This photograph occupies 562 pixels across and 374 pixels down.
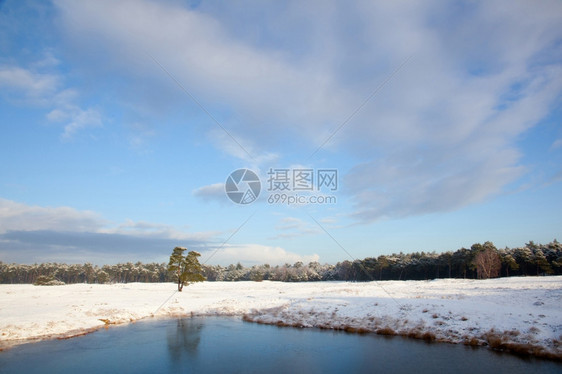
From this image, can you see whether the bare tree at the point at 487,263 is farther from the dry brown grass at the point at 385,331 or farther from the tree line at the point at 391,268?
the dry brown grass at the point at 385,331

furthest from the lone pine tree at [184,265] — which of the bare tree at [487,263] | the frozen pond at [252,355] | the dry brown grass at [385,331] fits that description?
the bare tree at [487,263]

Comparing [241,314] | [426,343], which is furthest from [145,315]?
[426,343]

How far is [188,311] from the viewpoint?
3825 cm

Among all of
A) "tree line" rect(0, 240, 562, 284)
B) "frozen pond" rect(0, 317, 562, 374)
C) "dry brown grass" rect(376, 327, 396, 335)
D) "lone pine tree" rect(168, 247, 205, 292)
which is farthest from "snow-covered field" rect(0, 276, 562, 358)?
"tree line" rect(0, 240, 562, 284)

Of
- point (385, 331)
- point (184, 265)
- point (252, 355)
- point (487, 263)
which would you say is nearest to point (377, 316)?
point (385, 331)

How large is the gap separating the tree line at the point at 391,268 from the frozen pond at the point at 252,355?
50.1 m

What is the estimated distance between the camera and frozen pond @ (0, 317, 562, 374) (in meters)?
17.0

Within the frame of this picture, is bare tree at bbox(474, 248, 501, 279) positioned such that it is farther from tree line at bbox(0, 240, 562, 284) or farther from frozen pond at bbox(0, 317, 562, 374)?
frozen pond at bbox(0, 317, 562, 374)

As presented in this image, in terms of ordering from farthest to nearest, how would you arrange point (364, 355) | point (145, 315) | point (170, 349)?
point (145, 315), point (170, 349), point (364, 355)

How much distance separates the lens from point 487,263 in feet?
231

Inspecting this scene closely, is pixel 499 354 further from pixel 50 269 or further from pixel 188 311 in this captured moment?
pixel 50 269

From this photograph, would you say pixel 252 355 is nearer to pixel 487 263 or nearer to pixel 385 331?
pixel 385 331

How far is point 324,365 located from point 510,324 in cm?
1461

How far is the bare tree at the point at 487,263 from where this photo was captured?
69.9 metres
